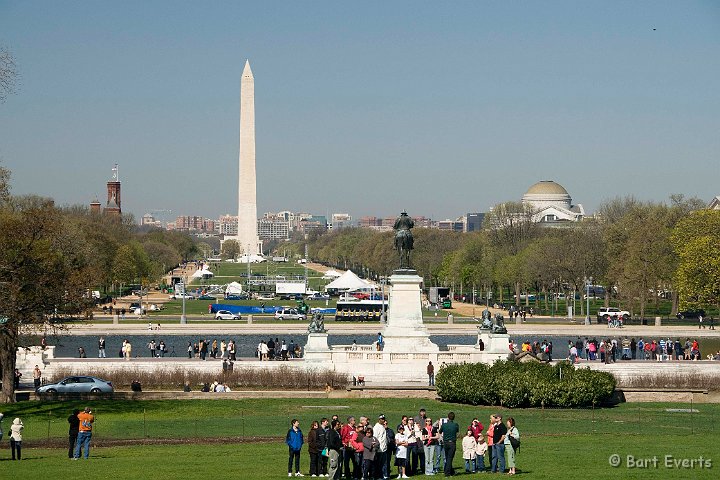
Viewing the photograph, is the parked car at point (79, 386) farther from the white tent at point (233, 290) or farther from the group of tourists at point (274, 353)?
the white tent at point (233, 290)

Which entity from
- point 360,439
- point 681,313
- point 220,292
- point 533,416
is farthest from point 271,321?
point 360,439

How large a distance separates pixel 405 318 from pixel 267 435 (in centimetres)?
1844

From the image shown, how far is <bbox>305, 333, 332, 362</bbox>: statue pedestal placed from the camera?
5119cm

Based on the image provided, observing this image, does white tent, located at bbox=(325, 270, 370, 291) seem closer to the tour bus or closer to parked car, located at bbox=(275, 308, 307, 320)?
the tour bus

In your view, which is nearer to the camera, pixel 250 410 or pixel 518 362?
pixel 250 410

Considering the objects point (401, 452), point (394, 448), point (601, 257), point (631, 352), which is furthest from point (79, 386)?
point (601, 257)

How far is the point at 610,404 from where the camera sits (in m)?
43.4

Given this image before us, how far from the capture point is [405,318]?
2079 inches

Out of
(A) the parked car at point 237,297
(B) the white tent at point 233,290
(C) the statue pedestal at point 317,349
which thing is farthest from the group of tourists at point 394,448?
(A) the parked car at point 237,297

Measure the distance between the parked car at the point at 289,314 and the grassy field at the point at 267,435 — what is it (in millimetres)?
54978

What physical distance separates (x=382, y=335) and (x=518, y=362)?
32.7 ft

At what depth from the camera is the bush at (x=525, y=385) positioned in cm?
4194

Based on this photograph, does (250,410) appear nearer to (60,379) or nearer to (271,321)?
(60,379)

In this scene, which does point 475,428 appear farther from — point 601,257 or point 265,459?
point 601,257
